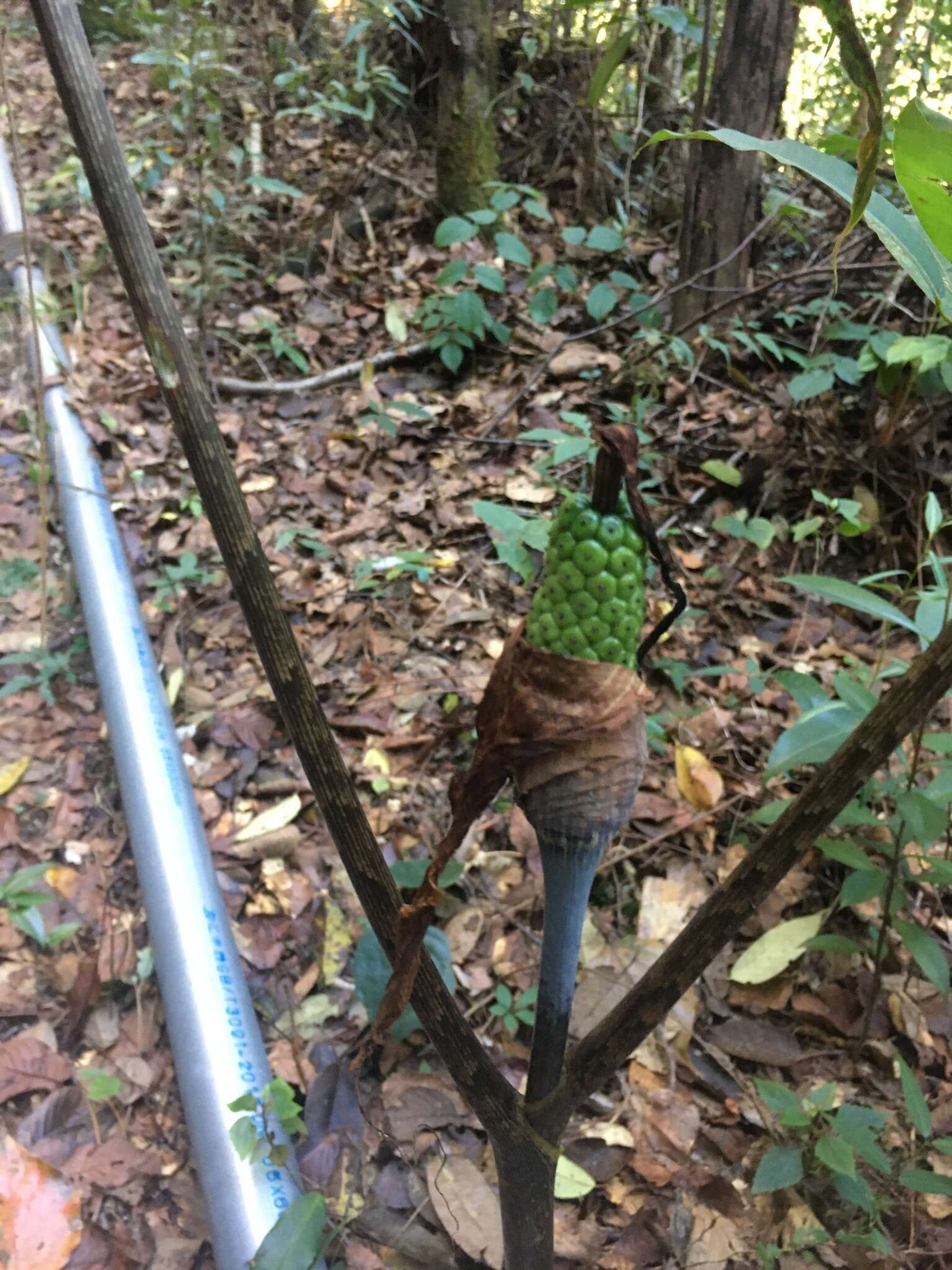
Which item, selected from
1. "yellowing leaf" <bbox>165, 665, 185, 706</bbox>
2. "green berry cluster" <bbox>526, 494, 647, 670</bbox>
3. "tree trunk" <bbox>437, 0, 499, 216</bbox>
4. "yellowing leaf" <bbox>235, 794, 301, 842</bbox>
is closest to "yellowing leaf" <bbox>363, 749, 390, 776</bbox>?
"yellowing leaf" <bbox>235, 794, 301, 842</bbox>

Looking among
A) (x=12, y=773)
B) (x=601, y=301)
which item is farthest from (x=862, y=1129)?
(x=601, y=301)

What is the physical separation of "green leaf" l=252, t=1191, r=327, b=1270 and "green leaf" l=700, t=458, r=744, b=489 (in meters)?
2.06

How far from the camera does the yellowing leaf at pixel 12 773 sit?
201 centimetres

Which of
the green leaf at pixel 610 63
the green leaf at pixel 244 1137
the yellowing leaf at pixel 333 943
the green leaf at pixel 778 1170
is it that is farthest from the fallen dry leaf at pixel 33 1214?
the green leaf at pixel 610 63

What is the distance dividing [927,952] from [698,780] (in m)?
0.62

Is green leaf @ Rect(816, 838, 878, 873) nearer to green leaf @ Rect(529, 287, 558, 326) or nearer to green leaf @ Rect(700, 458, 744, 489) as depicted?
green leaf @ Rect(700, 458, 744, 489)

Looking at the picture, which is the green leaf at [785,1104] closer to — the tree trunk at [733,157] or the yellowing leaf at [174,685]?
the yellowing leaf at [174,685]

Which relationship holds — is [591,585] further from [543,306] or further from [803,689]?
[543,306]

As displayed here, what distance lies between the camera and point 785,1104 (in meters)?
1.26

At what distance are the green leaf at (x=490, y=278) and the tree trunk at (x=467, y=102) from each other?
603 mm

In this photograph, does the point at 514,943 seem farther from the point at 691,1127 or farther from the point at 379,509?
the point at 379,509

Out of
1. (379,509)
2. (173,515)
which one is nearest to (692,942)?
(379,509)

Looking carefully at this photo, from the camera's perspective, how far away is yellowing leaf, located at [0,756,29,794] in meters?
2.01

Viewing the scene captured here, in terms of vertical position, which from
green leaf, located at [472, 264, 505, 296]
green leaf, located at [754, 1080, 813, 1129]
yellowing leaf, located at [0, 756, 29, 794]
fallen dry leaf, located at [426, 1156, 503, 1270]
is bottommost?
fallen dry leaf, located at [426, 1156, 503, 1270]
